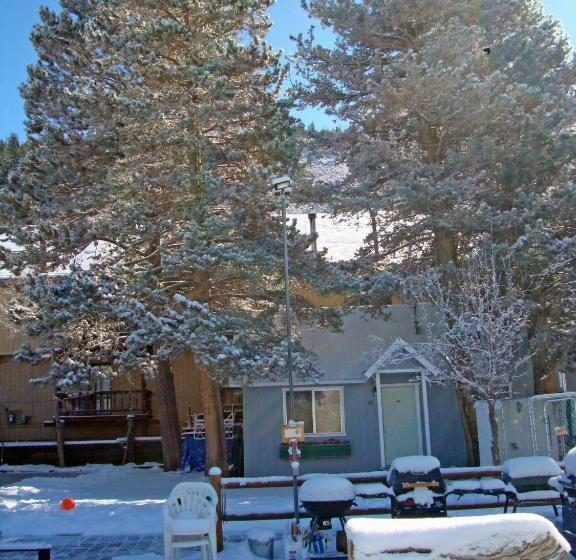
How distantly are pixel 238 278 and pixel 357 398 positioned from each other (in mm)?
4371

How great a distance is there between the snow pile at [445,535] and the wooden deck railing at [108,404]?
19139mm

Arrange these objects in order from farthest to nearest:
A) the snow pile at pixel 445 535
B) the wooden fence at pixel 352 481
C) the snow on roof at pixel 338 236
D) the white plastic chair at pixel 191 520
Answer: the snow on roof at pixel 338 236 → the wooden fence at pixel 352 481 → the white plastic chair at pixel 191 520 → the snow pile at pixel 445 535

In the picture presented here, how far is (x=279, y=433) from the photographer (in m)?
16.4

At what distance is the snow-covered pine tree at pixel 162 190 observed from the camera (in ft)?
44.4

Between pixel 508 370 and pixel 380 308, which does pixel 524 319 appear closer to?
pixel 508 370

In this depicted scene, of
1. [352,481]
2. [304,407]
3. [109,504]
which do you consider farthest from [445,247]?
[109,504]

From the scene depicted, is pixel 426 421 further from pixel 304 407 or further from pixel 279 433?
pixel 279 433

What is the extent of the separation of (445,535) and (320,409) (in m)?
12.1

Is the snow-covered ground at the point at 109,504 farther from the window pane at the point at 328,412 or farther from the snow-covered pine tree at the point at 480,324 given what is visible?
the snow-covered pine tree at the point at 480,324

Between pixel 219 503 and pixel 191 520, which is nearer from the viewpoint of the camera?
pixel 191 520

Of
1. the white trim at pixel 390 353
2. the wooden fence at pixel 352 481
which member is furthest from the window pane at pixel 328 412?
the wooden fence at pixel 352 481

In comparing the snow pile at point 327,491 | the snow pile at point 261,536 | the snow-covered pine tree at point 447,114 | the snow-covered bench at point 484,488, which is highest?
the snow-covered pine tree at point 447,114

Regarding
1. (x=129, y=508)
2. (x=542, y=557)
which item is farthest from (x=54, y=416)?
(x=542, y=557)

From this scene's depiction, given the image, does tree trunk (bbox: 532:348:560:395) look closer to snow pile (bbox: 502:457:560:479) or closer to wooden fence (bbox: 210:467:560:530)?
wooden fence (bbox: 210:467:560:530)
